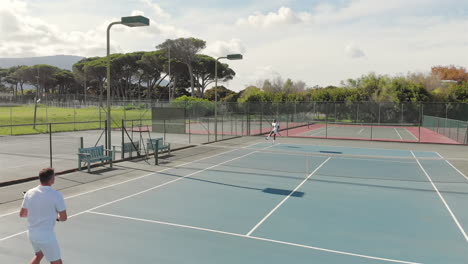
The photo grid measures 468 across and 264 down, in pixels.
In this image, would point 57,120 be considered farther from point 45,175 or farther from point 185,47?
point 45,175

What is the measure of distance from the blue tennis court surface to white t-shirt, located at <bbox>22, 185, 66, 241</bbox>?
2.01 meters

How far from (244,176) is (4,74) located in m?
154

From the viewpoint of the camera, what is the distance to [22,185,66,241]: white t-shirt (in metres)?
4.85

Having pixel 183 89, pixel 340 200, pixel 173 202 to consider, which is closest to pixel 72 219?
pixel 173 202

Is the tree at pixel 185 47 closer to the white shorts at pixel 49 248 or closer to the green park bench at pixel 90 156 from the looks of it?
the green park bench at pixel 90 156

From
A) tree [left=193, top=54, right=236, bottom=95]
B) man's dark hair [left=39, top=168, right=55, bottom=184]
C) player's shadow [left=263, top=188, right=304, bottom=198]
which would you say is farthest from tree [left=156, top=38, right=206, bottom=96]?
man's dark hair [left=39, top=168, right=55, bottom=184]

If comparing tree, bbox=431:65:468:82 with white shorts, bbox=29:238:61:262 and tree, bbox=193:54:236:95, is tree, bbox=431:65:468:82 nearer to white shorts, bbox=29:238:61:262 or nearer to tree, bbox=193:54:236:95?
tree, bbox=193:54:236:95

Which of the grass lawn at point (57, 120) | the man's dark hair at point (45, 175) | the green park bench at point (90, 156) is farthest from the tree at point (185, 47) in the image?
the man's dark hair at point (45, 175)

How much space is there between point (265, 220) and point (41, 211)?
5.54m

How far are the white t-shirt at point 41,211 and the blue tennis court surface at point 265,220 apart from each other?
2007 millimetres

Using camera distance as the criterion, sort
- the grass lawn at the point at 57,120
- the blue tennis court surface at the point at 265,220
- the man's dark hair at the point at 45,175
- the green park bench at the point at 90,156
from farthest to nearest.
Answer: the grass lawn at the point at 57,120 < the green park bench at the point at 90,156 < the blue tennis court surface at the point at 265,220 < the man's dark hair at the point at 45,175

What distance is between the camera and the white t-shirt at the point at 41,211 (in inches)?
191

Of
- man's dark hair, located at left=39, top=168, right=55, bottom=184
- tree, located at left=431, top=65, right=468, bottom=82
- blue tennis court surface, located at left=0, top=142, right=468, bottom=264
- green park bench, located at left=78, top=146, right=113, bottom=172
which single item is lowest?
blue tennis court surface, located at left=0, top=142, right=468, bottom=264

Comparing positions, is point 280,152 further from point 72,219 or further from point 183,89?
point 183,89
